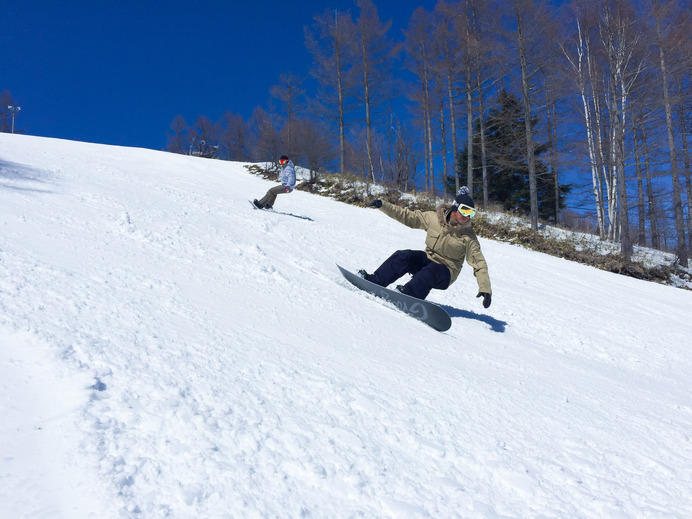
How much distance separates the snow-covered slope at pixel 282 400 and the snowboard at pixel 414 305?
0.59 ft

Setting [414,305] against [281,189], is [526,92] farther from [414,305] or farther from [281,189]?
[414,305]

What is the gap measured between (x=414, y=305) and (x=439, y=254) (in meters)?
0.78

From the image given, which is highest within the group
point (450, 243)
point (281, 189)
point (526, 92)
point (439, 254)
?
point (526, 92)

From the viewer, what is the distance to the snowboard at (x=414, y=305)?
10.8 ft

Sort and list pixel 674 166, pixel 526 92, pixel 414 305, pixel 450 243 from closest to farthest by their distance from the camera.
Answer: pixel 414 305
pixel 450 243
pixel 674 166
pixel 526 92

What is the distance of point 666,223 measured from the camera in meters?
15.1

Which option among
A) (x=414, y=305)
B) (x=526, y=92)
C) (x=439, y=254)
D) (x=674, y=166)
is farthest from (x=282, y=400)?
(x=674, y=166)

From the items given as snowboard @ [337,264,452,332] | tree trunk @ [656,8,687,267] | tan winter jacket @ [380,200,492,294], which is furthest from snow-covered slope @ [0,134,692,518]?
tree trunk @ [656,8,687,267]

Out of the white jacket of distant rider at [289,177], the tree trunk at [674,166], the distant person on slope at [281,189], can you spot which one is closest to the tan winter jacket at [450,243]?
the distant person on slope at [281,189]

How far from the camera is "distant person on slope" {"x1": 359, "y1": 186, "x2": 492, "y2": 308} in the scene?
3789 mm

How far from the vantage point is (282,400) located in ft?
5.16

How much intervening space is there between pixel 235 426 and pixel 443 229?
3155mm

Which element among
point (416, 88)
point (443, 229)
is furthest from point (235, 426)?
point (416, 88)

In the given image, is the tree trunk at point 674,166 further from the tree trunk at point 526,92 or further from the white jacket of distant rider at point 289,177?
the white jacket of distant rider at point 289,177
